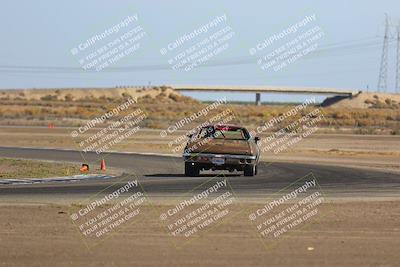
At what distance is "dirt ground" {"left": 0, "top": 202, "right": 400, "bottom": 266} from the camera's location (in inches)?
448

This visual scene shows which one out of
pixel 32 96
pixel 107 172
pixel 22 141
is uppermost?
pixel 107 172

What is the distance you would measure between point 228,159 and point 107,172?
156 inches

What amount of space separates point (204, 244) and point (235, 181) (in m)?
12.1

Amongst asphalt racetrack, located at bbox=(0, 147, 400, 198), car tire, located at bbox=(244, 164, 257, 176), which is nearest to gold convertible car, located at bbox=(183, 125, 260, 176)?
car tire, located at bbox=(244, 164, 257, 176)

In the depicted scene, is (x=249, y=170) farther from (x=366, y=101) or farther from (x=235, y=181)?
(x=366, y=101)

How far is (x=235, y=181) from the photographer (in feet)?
81.3

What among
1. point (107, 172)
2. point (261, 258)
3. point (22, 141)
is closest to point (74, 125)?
point (22, 141)

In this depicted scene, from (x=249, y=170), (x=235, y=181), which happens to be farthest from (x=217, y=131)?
(x=235, y=181)

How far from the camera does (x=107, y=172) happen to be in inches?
1123

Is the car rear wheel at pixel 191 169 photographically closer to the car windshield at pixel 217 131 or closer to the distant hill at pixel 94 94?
the car windshield at pixel 217 131

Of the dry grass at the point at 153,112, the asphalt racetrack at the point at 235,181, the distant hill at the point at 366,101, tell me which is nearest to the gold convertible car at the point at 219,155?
the asphalt racetrack at the point at 235,181

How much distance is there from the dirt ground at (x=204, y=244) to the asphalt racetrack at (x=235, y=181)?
491 centimetres

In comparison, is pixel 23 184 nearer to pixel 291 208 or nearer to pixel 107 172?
pixel 107 172

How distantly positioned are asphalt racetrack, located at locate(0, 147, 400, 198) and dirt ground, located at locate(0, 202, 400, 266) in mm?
4914
